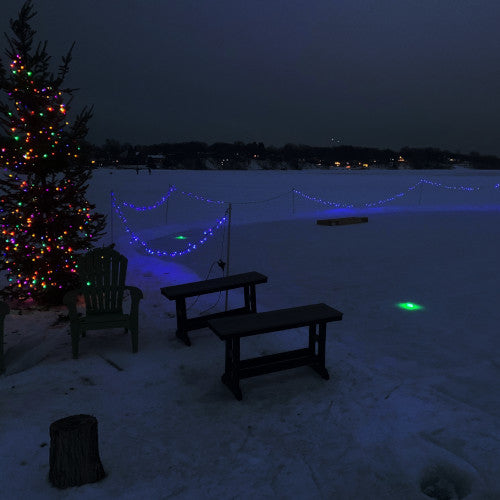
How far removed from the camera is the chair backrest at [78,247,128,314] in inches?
204

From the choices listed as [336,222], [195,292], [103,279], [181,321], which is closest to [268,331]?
[195,292]

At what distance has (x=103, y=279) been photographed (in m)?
5.29

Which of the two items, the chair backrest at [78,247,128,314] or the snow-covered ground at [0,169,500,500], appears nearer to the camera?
the snow-covered ground at [0,169,500,500]

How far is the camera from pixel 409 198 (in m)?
25.8

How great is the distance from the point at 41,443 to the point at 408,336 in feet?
13.4

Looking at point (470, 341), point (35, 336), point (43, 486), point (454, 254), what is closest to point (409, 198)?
point (454, 254)

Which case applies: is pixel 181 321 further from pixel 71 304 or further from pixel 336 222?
pixel 336 222

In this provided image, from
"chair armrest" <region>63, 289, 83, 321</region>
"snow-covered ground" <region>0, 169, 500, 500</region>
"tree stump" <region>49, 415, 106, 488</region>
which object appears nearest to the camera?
"tree stump" <region>49, 415, 106, 488</region>

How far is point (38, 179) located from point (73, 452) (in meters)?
4.93

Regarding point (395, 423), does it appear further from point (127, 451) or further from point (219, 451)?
point (127, 451)

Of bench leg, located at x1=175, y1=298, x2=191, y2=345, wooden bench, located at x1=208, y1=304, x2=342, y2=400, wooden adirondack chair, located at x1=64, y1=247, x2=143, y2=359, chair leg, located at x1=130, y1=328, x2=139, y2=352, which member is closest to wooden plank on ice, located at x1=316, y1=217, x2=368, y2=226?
bench leg, located at x1=175, y1=298, x2=191, y2=345

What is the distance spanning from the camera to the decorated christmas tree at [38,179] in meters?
6.21

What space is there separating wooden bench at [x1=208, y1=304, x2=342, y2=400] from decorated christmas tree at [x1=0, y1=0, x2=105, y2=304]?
350cm

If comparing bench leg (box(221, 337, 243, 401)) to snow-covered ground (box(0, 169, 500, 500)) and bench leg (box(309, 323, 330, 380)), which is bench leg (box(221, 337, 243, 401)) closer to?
snow-covered ground (box(0, 169, 500, 500))
